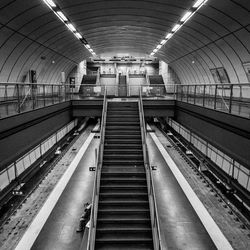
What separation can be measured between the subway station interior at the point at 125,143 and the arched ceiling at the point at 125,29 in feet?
0.33

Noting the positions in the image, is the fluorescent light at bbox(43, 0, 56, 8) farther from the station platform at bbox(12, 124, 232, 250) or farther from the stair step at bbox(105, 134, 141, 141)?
the station platform at bbox(12, 124, 232, 250)

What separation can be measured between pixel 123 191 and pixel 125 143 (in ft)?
10.3

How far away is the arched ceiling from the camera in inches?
483

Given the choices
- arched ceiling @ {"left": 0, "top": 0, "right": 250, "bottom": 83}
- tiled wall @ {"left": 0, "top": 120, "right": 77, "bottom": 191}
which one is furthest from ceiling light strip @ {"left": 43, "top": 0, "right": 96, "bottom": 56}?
tiled wall @ {"left": 0, "top": 120, "right": 77, "bottom": 191}

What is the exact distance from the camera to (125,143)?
1307cm

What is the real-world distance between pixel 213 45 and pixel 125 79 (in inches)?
687

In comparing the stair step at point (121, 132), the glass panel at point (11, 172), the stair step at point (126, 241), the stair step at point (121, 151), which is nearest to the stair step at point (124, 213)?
the stair step at point (126, 241)

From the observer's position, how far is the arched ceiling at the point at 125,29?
1227 centimetres

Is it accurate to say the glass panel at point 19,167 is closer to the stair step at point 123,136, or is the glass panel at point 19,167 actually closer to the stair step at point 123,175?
the stair step at point 123,136

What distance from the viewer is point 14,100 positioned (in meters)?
9.27

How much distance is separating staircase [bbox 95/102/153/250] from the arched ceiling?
5855 mm

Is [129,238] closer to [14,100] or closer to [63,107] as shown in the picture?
[14,100]

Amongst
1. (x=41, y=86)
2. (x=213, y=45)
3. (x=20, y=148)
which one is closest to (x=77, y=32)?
(x=41, y=86)

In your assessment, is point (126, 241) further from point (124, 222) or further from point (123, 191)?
point (123, 191)
